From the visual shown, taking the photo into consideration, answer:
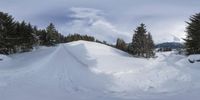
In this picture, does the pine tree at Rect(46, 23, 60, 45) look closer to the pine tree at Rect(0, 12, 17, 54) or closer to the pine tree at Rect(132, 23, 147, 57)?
the pine tree at Rect(132, 23, 147, 57)

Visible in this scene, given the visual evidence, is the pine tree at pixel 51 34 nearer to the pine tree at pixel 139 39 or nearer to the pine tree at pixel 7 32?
the pine tree at pixel 139 39

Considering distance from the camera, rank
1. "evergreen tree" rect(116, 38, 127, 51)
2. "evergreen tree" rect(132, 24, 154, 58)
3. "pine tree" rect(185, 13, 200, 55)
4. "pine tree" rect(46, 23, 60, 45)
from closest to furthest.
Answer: "pine tree" rect(185, 13, 200, 55) < "evergreen tree" rect(132, 24, 154, 58) < "pine tree" rect(46, 23, 60, 45) < "evergreen tree" rect(116, 38, 127, 51)

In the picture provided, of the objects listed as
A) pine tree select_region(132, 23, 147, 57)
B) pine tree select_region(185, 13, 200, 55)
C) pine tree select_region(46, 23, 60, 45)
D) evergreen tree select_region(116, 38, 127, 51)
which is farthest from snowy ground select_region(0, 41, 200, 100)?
evergreen tree select_region(116, 38, 127, 51)

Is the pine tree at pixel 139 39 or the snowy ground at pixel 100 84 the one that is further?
the pine tree at pixel 139 39

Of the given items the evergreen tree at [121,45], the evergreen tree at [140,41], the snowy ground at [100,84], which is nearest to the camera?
the snowy ground at [100,84]

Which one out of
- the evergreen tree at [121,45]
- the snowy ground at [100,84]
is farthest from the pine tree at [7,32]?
the evergreen tree at [121,45]

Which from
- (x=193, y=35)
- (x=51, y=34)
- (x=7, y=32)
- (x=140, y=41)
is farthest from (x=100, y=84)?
(x=51, y=34)

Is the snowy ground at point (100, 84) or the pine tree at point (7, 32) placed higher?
the pine tree at point (7, 32)

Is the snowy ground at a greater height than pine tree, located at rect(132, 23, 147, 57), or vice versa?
pine tree, located at rect(132, 23, 147, 57)

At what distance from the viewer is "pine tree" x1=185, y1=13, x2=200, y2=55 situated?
51.6m

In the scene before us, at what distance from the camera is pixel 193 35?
5231 centimetres

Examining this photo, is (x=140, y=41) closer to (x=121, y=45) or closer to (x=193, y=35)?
(x=193, y=35)

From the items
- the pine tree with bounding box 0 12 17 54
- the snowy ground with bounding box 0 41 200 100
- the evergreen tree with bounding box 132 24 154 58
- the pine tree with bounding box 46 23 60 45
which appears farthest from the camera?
the pine tree with bounding box 46 23 60 45

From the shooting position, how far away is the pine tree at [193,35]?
51.6m
